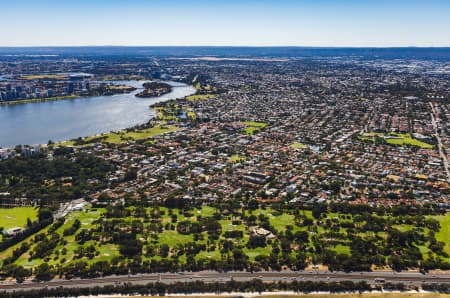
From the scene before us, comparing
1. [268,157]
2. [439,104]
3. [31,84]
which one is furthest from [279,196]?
[31,84]

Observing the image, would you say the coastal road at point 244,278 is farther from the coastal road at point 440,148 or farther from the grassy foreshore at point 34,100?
the grassy foreshore at point 34,100

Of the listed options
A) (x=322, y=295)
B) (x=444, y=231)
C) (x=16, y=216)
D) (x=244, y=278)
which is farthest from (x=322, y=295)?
(x=16, y=216)

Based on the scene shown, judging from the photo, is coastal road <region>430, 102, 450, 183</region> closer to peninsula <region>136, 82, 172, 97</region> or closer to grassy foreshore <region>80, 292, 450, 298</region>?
grassy foreshore <region>80, 292, 450, 298</region>

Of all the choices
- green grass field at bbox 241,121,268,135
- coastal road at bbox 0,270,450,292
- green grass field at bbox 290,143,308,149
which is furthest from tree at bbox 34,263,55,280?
green grass field at bbox 241,121,268,135

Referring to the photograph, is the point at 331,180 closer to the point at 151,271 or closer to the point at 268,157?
the point at 268,157

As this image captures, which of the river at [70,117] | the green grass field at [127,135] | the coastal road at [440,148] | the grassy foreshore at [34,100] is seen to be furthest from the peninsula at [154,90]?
the coastal road at [440,148]

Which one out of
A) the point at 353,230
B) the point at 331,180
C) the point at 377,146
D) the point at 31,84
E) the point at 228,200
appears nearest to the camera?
the point at 353,230

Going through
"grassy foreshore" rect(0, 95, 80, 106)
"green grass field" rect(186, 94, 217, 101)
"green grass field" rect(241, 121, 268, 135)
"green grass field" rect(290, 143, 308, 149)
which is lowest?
"green grass field" rect(290, 143, 308, 149)
